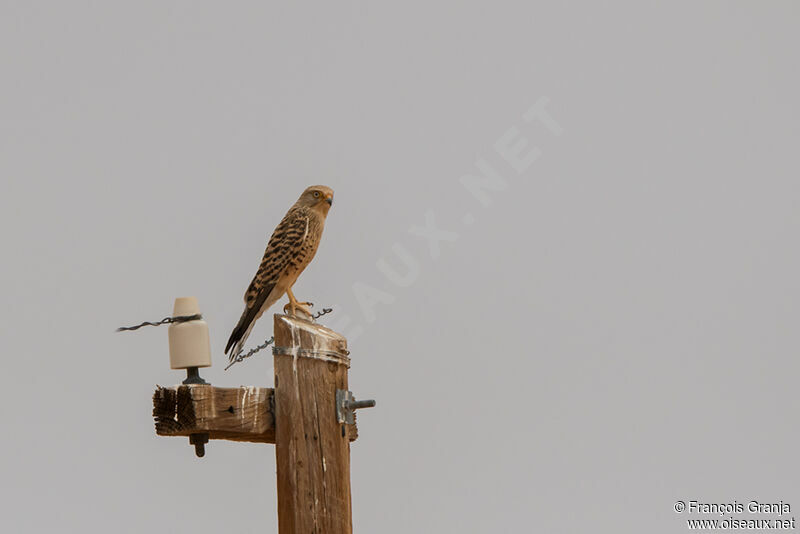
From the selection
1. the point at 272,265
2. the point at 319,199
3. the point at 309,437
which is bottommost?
the point at 309,437

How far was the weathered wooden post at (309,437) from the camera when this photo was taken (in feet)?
12.3

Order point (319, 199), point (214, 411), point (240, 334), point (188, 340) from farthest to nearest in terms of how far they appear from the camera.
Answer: point (319, 199) < point (240, 334) < point (188, 340) < point (214, 411)

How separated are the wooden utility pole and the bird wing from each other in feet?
3.44

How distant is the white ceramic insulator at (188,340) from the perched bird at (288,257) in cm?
89

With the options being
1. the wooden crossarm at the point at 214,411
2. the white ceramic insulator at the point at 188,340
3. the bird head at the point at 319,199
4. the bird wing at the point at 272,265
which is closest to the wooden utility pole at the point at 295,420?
the wooden crossarm at the point at 214,411

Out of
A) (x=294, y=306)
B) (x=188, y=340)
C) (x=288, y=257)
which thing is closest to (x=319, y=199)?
(x=288, y=257)

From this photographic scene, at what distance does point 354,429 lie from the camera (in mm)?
4117

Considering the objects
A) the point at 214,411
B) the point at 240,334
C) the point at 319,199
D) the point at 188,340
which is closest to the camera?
the point at 214,411

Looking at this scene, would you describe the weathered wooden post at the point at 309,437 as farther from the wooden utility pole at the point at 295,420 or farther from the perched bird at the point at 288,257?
the perched bird at the point at 288,257

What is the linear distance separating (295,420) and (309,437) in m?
0.09

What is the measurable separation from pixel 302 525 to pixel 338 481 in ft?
0.74

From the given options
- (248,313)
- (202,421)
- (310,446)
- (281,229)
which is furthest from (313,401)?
(281,229)

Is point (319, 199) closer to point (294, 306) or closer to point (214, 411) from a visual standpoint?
point (294, 306)

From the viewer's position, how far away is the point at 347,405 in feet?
12.8
